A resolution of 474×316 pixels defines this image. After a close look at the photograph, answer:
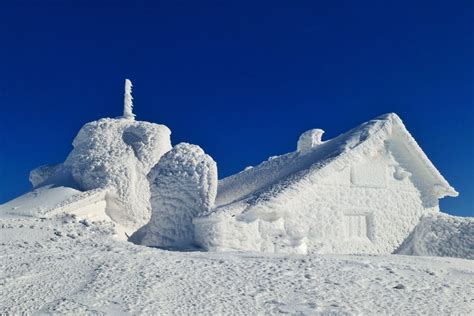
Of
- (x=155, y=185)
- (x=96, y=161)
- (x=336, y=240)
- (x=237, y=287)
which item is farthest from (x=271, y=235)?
(x=96, y=161)

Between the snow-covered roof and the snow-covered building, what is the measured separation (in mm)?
34

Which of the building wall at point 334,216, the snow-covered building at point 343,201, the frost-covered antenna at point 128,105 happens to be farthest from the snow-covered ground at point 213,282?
the frost-covered antenna at point 128,105

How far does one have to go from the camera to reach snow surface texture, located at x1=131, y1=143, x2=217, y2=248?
18172 millimetres

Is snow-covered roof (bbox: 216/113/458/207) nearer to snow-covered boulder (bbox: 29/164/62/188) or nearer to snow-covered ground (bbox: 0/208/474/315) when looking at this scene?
snow-covered ground (bbox: 0/208/474/315)

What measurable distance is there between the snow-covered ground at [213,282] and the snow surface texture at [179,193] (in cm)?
718

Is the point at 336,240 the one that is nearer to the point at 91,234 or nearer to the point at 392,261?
the point at 392,261

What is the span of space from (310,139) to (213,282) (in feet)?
45.8

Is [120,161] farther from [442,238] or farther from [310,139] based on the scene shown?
[442,238]

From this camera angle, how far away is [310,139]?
859 inches

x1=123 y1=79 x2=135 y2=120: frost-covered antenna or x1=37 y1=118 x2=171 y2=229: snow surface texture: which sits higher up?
x1=123 y1=79 x2=135 y2=120: frost-covered antenna

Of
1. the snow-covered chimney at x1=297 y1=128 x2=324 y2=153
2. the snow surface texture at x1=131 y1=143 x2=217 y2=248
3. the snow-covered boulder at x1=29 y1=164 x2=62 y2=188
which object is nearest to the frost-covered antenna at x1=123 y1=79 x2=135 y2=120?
the snow-covered boulder at x1=29 y1=164 x2=62 y2=188

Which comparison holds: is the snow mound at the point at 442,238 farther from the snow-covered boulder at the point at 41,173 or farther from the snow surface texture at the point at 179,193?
the snow-covered boulder at the point at 41,173

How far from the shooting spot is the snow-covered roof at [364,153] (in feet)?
55.4

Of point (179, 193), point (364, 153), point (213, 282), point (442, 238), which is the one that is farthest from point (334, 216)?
point (213, 282)
